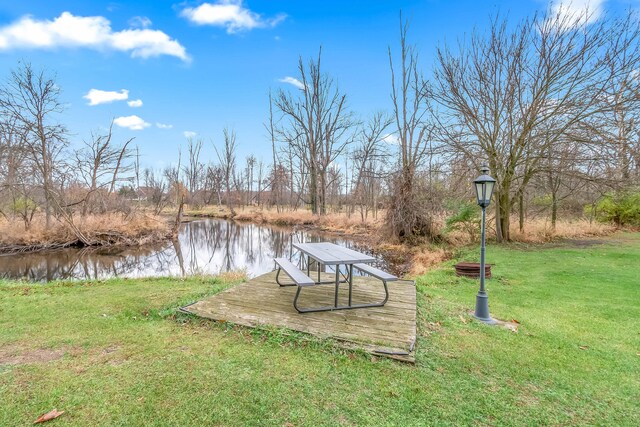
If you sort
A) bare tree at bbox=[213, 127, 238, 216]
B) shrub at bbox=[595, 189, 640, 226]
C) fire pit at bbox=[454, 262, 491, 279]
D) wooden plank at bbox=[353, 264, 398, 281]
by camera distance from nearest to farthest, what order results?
1. wooden plank at bbox=[353, 264, 398, 281]
2. fire pit at bbox=[454, 262, 491, 279]
3. shrub at bbox=[595, 189, 640, 226]
4. bare tree at bbox=[213, 127, 238, 216]

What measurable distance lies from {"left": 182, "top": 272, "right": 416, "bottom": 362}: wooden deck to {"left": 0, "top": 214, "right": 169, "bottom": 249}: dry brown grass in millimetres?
11941

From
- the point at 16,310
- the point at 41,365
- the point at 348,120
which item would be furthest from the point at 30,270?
the point at 348,120

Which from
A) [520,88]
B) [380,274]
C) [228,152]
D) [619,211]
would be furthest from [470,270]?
[228,152]

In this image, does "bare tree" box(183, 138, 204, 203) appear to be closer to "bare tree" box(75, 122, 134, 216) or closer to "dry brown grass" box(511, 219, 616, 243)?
"bare tree" box(75, 122, 134, 216)

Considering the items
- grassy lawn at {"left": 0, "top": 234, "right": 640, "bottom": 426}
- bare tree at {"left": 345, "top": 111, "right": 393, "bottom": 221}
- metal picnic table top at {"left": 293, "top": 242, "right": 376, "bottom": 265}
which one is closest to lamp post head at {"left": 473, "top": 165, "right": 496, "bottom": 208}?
grassy lawn at {"left": 0, "top": 234, "right": 640, "bottom": 426}

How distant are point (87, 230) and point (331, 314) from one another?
13685 millimetres

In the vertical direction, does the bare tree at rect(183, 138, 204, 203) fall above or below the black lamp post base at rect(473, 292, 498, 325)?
above

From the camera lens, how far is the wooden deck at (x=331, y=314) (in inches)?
117

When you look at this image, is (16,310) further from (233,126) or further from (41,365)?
(233,126)

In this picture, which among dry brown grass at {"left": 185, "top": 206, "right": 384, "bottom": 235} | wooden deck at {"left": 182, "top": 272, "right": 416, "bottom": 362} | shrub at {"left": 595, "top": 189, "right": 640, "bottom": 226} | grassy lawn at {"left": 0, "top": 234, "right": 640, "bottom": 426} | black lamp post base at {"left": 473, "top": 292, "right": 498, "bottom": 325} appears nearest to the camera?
grassy lawn at {"left": 0, "top": 234, "right": 640, "bottom": 426}

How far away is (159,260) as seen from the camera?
1075 cm

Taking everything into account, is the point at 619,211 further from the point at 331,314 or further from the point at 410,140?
the point at 331,314

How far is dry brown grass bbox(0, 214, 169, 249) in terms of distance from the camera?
38.5 feet

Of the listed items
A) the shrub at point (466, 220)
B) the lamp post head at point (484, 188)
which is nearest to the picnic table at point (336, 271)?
the lamp post head at point (484, 188)
